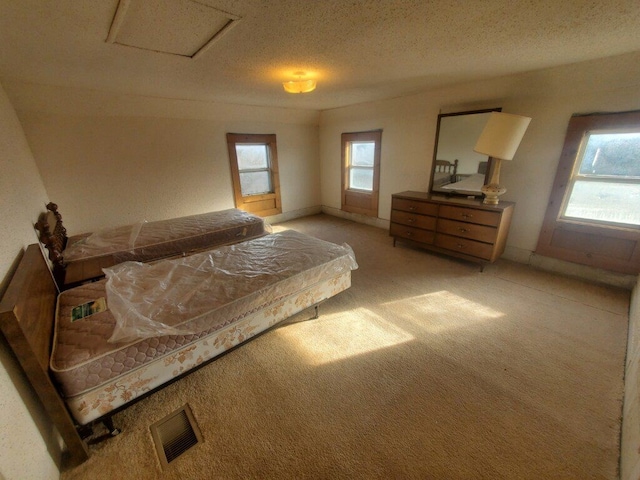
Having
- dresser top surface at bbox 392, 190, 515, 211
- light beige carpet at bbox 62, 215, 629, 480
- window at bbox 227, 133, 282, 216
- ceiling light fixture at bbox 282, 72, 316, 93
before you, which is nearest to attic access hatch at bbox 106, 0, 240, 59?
ceiling light fixture at bbox 282, 72, 316, 93

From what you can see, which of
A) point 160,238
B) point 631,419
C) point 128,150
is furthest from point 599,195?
point 128,150

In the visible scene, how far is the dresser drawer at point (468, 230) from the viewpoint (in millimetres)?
2881

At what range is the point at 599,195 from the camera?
2.57 metres

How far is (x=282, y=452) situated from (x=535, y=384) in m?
1.60

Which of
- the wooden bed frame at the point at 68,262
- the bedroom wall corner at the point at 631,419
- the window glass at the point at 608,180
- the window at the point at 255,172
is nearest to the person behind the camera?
the bedroom wall corner at the point at 631,419

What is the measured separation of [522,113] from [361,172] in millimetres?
2622

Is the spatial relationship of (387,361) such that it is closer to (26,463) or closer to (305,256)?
(305,256)

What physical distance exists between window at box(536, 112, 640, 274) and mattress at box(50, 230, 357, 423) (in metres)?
2.52

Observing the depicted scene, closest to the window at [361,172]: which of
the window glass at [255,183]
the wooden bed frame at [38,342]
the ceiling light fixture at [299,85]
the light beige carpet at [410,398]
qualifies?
the window glass at [255,183]

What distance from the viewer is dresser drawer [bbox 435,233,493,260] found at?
2938 mm

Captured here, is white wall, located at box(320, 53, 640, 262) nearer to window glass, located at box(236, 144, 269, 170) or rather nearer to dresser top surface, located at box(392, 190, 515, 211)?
dresser top surface, located at box(392, 190, 515, 211)

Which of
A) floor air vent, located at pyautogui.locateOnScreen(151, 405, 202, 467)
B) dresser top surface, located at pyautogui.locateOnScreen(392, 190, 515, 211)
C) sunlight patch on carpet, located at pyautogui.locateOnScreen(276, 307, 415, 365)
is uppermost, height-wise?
dresser top surface, located at pyautogui.locateOnScreen(392, 190, 515, 211)

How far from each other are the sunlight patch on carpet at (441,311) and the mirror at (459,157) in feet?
Result: 5.26

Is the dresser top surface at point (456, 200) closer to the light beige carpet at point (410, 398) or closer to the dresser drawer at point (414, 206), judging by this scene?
the dresser drawer at point (414, 206)
